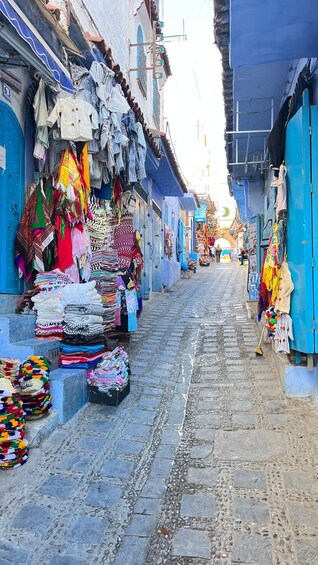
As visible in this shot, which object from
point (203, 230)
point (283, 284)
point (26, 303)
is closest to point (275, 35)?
point (283, 284)

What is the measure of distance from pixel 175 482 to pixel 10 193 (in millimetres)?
3311

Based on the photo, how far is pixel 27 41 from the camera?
2926 mm

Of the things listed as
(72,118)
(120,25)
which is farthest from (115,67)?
(120,25)

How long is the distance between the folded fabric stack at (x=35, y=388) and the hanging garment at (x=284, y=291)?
2549mm

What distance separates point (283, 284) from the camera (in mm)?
4422

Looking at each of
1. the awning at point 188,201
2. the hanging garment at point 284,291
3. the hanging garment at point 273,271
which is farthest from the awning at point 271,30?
the awning at point 188,201

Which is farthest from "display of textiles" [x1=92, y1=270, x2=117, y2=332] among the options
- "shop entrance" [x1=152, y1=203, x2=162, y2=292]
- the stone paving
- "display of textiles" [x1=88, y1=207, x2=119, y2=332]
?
"shop entrance" [x1=152, y1=203, x2=162, y2=292]

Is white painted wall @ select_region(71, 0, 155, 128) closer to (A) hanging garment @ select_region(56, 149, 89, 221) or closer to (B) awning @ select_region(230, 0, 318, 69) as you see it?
(A) hanging garment @ select_region(56, 149, 89, 221)

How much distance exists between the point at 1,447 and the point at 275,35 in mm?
4059

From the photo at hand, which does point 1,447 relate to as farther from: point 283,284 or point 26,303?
point 283,284

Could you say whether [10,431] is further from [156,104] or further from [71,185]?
[156,104]

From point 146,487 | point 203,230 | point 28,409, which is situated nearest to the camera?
point 146,487

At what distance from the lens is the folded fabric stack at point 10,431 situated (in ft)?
9.43

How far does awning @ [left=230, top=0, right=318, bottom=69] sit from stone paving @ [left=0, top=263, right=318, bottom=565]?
3453 millimetres
